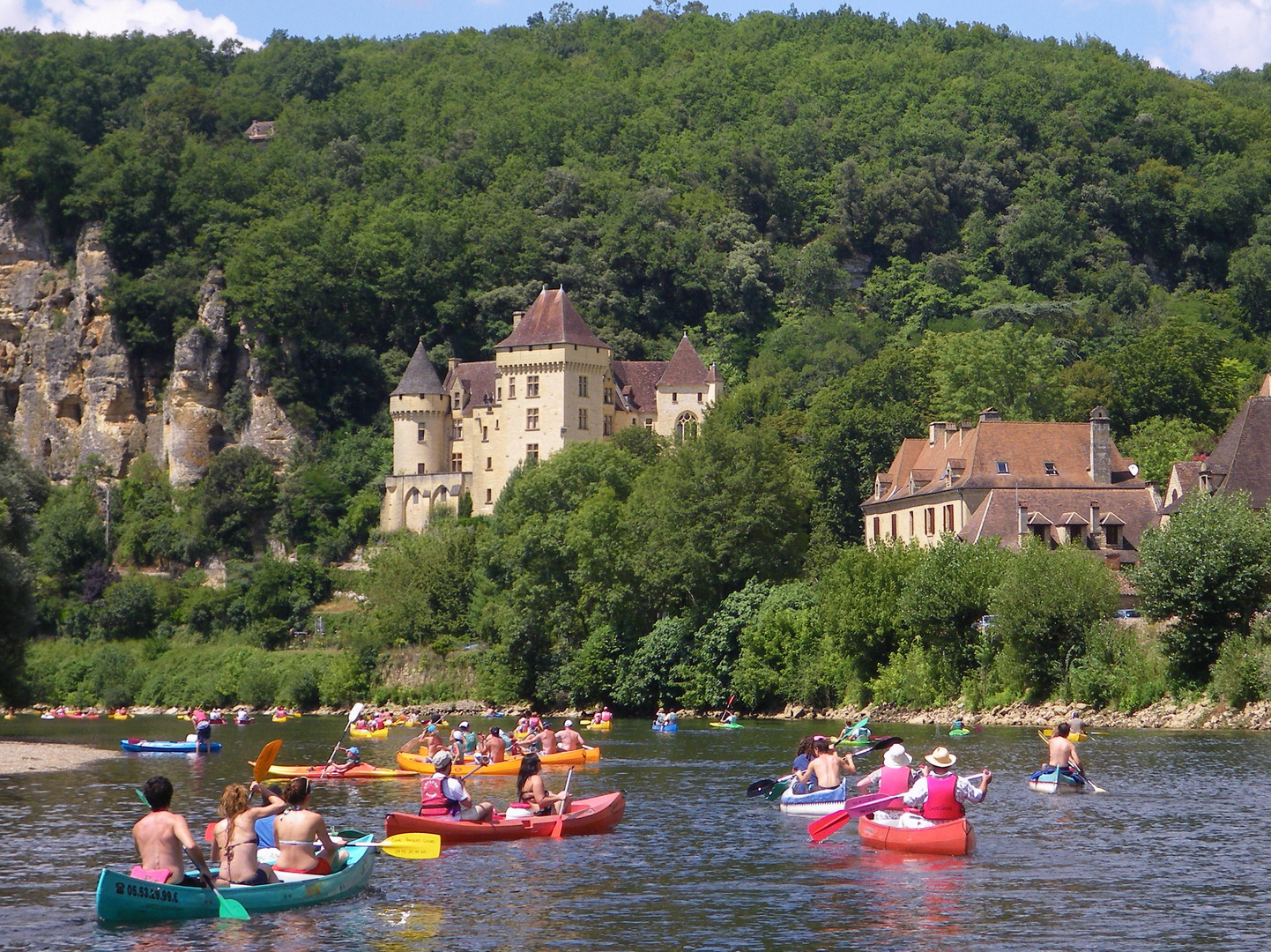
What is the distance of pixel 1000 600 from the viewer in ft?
186

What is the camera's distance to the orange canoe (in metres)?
43.8

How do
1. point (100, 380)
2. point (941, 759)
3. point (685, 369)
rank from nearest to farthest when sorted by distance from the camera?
point (941, 759)
point (685, 369)
point (100, 380)

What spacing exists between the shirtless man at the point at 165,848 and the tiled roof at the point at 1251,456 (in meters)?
48.0

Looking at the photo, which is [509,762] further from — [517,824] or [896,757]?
[896,757]

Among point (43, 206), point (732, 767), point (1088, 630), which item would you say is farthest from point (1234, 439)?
point (43, 206)

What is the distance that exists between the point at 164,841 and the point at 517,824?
9988 mm

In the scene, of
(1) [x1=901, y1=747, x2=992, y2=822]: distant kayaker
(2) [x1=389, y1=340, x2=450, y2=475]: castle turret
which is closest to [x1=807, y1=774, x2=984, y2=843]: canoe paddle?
(1) [x1=901, y1=747, x2=992, y2=822]: distant kayaker

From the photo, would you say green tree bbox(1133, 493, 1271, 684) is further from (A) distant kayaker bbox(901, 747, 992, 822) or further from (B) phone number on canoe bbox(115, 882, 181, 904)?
(B) phone number on canoe bbox(115, 882, 181, 904)

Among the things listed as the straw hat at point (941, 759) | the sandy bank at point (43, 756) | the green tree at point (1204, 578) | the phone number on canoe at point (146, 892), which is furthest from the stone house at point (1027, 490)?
the phone number on canoe at point (146, 892)

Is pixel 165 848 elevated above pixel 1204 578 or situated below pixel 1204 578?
below

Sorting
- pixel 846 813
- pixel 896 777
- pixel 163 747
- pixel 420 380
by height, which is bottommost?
pixel 163 747

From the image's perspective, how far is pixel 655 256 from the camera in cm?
14125

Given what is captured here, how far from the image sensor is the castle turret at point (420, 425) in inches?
4724

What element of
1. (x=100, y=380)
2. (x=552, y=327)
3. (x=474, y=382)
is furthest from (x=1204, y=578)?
(x=100, y=380)
